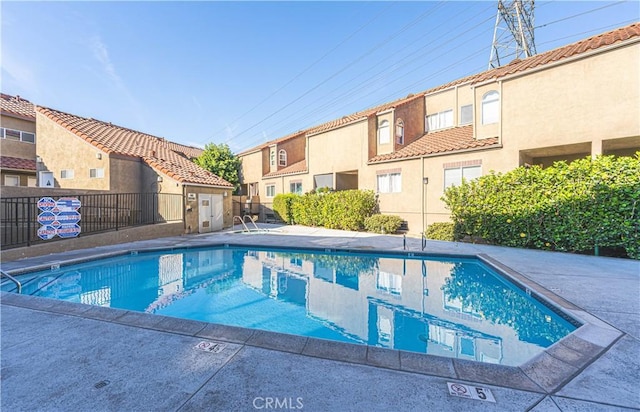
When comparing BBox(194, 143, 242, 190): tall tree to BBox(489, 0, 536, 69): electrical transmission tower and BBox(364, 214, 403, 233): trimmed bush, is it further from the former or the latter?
BBox(489, 0, 536, 69): electrical transmission tower

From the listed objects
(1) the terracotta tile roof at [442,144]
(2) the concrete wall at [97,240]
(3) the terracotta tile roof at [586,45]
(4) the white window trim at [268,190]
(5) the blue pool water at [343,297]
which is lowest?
(5) the blue pool water at [343,297]

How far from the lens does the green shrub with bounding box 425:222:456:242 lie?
13820mm

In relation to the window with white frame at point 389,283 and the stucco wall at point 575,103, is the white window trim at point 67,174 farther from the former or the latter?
the stucco wall at point 575,103

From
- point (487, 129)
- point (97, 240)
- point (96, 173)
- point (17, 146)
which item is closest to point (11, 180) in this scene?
point (17, 146)

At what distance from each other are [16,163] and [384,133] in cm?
2441

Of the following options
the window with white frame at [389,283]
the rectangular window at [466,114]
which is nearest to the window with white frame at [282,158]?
the rectangular window at [466,114]

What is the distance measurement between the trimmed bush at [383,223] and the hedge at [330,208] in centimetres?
101

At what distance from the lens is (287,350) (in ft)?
11.7

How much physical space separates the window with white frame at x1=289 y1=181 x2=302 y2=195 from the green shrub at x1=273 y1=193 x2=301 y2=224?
3.73 ft

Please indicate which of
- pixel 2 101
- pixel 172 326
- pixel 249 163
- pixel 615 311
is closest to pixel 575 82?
pixel 615 311

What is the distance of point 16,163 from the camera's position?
712 inches

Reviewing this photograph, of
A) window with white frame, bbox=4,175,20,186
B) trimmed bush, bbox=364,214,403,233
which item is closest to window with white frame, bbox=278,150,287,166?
trimmed bush, bbox=364,214,403,233

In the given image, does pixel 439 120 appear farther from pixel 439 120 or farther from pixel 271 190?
pixel 271 190

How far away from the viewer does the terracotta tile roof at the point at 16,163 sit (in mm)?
17516
